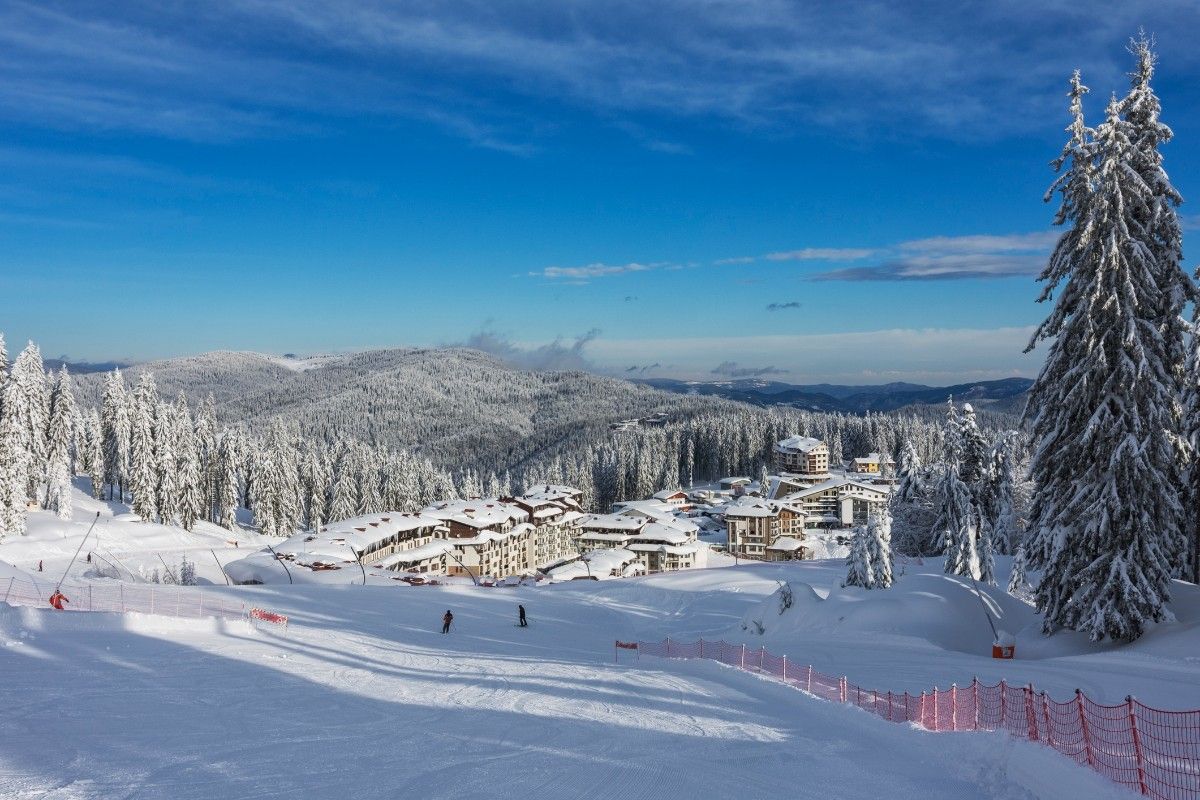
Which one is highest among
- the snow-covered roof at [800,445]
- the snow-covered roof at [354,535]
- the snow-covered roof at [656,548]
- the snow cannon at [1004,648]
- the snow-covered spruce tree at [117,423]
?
the snow-covered spruce tree at [117,423]

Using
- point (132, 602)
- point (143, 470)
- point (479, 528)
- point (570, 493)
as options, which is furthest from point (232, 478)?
point (132, 602)

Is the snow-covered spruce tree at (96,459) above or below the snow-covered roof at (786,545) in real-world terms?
above

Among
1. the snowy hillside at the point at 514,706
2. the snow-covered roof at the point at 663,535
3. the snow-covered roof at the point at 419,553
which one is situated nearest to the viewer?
the snowy hillside at the point at 514,706

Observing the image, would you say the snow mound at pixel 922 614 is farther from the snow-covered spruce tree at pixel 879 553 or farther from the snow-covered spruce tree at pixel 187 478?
the snow-covered spruce tree at pixel 187 478

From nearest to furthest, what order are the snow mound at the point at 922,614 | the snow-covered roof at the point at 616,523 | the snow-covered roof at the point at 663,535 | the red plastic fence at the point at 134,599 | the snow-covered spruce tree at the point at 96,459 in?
the snow mound at the point at 922,614 < the red plastic fence at the point at 134,599 < the snow-covered spruce tree at the point at 96,459 < the snow-covered roof at the point at 663,535 < the snow-covered roof at the point at 616,523

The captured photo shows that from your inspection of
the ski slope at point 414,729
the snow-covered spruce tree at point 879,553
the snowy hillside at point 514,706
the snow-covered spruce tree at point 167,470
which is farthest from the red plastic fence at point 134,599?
the snow-covered spruce tree at point 167,470

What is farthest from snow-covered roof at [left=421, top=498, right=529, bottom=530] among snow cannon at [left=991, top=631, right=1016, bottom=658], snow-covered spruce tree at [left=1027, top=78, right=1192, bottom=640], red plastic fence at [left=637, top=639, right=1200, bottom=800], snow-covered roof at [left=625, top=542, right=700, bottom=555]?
snow-covered spruce tree at [left=1027, top=78, right=1192, bottom=640]

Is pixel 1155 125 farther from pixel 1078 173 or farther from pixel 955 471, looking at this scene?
pixel 955 471

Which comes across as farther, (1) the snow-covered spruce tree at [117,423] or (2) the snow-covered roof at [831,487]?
(2) the snow-covered roof at [831,487]
